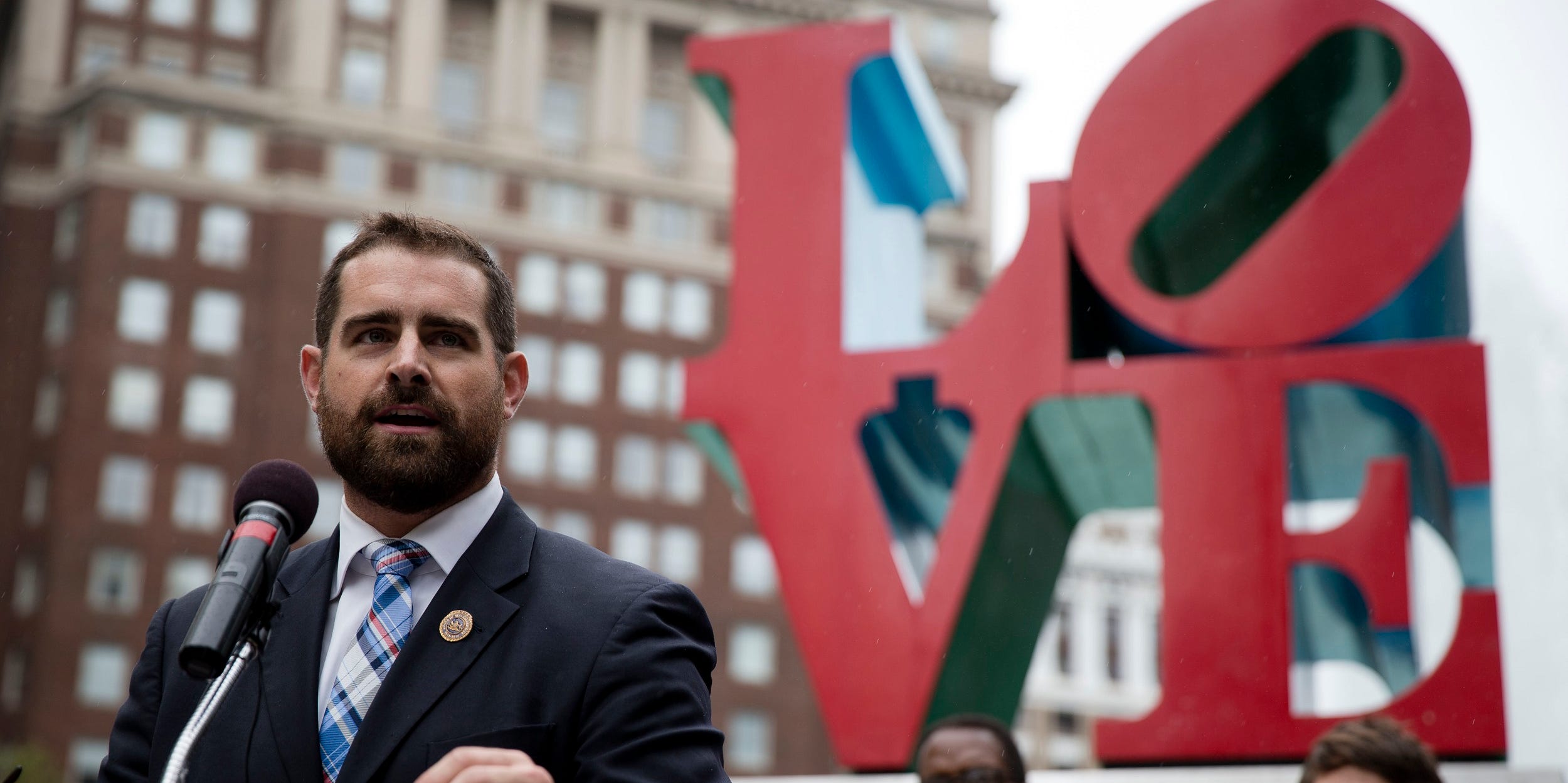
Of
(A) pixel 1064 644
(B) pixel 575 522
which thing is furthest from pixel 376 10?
(A) pixel 1064 644

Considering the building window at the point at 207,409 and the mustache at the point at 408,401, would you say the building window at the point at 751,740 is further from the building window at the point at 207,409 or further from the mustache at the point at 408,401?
the mustache at the point at 408,401

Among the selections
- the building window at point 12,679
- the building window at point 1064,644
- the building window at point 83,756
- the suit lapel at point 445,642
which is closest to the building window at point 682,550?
the building window at point 1064,644

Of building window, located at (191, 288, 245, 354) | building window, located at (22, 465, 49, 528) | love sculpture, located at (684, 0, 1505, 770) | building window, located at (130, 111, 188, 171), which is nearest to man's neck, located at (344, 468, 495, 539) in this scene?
love sculpture, located at (684, 0, 1505, 770)

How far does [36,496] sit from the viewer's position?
201 ft

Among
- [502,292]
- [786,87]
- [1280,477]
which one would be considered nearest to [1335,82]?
[1280,477]

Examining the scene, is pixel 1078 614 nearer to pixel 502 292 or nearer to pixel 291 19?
pixel 291 19

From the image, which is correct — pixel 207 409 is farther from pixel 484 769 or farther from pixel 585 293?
pixel 484 769

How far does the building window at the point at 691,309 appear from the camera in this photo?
6944 cm

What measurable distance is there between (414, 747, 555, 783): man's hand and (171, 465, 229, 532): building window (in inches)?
2396

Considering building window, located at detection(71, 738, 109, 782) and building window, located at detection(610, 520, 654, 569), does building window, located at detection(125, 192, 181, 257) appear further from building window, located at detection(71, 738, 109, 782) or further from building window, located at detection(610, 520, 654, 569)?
building window, located at detection(610, 520, 654, 569)

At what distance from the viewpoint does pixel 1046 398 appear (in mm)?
10266

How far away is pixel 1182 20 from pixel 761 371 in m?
3.28

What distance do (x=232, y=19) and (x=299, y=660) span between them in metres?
69.9

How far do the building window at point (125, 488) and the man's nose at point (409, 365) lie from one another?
60.6 m
